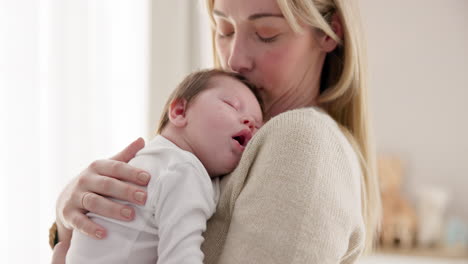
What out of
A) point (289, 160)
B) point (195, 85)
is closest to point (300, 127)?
point (289, 160)

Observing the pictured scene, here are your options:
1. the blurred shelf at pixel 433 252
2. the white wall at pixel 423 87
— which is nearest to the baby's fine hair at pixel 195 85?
the blurred shelf at pixel 433 252

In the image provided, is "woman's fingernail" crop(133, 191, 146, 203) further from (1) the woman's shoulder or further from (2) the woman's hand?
(1) the woman's shoulder

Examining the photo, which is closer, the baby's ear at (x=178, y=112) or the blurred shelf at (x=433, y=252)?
the baby's ear at (x=178, y=112)

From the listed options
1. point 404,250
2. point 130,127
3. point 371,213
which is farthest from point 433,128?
point 371,213

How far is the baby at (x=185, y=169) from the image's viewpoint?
977 mm

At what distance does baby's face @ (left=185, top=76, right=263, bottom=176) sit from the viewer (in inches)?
45.1

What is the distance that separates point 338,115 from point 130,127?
1286 mm

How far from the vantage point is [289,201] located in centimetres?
96

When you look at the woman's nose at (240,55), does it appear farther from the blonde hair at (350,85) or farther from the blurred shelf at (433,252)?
the blurred shelf at (433,252)

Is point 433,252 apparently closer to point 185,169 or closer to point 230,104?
point 230,104

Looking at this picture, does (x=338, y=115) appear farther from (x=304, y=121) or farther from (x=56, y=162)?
(x=56, y=162)

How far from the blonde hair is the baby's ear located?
32 cm

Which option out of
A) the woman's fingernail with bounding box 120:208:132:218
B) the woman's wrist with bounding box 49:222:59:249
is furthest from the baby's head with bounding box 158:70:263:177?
the woman's wrist with bounding box 49:222:59:249

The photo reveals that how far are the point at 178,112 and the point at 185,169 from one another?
0.22m
